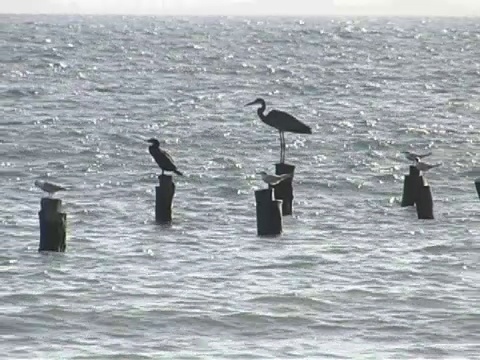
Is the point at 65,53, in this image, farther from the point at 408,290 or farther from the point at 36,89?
the point at 408,290

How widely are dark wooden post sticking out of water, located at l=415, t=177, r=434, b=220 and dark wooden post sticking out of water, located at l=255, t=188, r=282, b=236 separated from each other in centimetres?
315

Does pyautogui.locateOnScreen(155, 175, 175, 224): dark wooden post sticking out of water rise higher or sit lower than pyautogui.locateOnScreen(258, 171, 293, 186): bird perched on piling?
lower

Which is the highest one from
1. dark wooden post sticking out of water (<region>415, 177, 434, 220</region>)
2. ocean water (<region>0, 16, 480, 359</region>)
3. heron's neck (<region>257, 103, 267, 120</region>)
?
heron's neck (<region>257, 103, 267, 120</region>)

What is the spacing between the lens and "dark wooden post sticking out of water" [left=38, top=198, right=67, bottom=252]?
2266 cm

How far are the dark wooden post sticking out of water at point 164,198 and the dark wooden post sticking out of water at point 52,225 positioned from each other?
3079mm

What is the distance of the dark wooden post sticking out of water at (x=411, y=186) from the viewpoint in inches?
1098

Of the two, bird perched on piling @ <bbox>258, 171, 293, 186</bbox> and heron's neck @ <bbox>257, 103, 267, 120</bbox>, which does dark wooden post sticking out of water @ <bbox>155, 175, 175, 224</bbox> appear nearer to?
bird perched on piling @ <bbox>258, 171, 293, 186</bbox>

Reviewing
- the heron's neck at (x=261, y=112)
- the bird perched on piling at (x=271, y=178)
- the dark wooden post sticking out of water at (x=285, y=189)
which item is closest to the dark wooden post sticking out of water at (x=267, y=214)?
the bird perched on piling at (x=271, y=178)

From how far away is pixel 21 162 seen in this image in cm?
3606

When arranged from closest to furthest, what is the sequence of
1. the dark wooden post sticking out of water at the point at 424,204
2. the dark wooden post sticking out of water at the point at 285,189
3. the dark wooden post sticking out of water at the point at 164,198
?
1. the dark wooden post sticking out of water at the point at 164,198
2. the dark wooden post sticking out of water at the point at 285,189
3. the dark wooden post sticking out of water at the point at 424,204

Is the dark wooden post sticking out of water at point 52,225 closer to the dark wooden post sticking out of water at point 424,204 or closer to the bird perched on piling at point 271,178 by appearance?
the bird perched on piling at point 271,178

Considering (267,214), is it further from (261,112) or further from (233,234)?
(261,112)

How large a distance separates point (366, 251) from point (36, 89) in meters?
37.5

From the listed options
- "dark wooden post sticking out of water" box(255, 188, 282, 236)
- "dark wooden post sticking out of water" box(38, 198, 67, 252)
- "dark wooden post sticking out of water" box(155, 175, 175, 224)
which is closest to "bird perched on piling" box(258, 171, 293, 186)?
"dark wooden post sticking out of water" box(255, 188, 282, 236)
